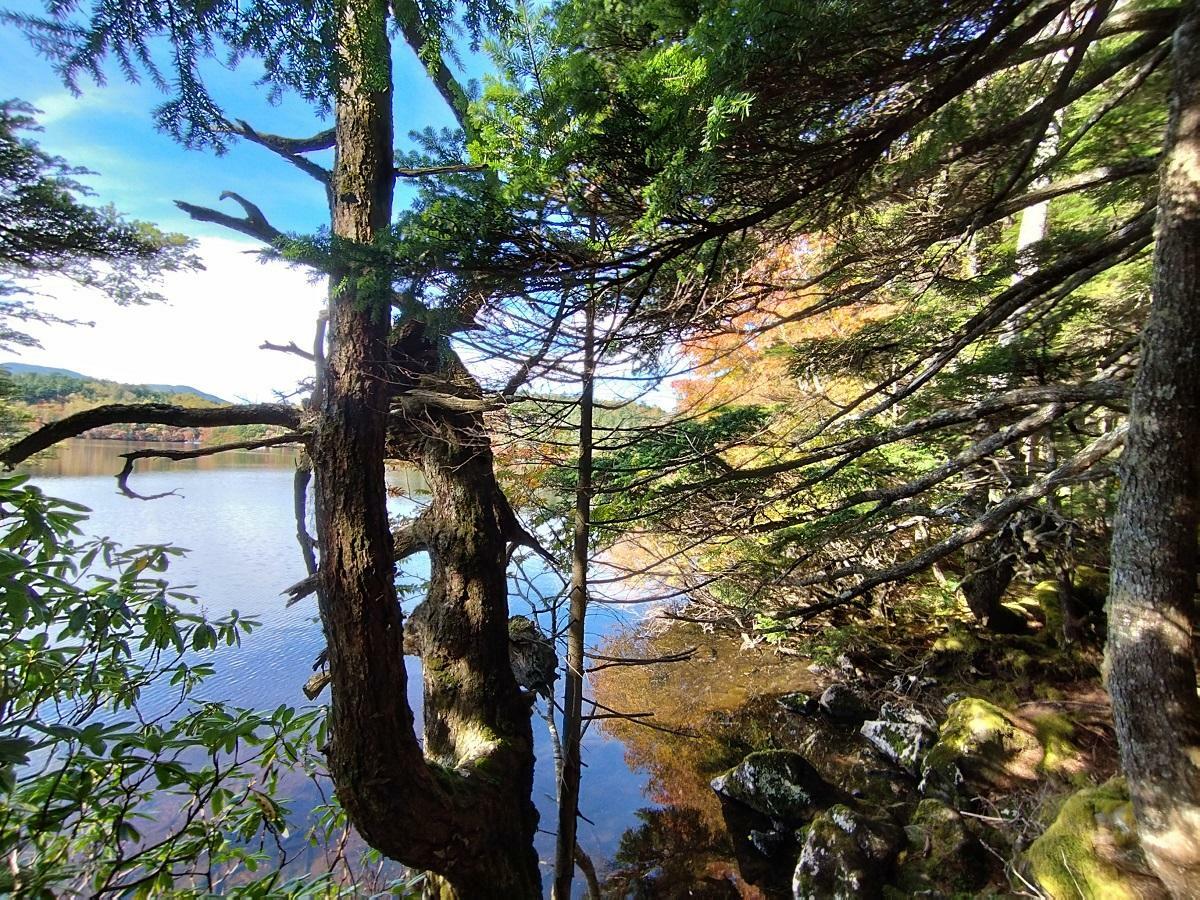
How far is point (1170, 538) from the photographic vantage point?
188cm

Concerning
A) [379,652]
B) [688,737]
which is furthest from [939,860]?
[379,652]

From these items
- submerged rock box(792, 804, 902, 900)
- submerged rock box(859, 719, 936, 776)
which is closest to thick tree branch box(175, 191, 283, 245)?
submerged rock box(792, 804, 902, 900)

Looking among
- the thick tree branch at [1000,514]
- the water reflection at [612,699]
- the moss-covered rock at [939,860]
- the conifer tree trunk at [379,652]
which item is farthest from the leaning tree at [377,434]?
the moss-covered rock at [939,860]

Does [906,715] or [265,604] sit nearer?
[906,715]

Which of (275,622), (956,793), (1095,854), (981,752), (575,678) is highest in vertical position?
(575,678)

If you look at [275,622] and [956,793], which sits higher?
[956,793]

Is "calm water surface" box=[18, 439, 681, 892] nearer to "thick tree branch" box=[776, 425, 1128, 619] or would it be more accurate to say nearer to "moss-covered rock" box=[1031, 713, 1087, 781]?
"thick tree branch" box=[776, 425, 1128, 619]

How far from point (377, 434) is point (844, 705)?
7.01m

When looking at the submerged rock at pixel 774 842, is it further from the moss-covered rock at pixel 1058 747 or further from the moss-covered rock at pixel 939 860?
the moss-covered rock at pixel 1058 747

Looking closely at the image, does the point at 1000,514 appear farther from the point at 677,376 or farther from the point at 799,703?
the point at 799,703

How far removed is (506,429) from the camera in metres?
3.00

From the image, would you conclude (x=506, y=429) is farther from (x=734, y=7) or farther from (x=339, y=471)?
(x=734, y=7)

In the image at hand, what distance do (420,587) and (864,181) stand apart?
4786 millimetres

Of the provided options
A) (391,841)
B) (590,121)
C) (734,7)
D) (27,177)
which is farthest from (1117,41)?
(27,177)
